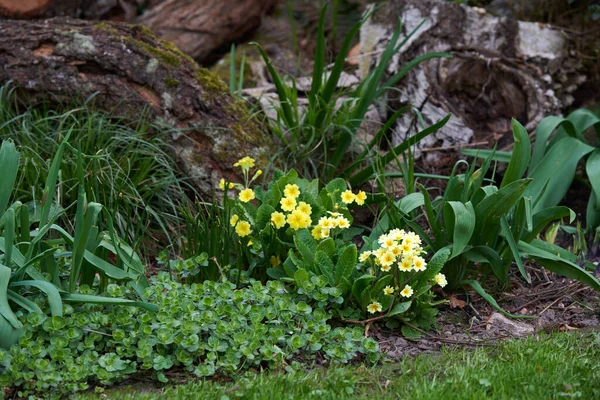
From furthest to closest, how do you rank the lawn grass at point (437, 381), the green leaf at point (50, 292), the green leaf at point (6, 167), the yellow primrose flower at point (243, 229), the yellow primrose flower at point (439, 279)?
1. the yellow primrose flower at point (243, 229)
2. the yellow primrose flower at point (439, 279)
3. the green leaf at point (6, 167)
4. the green leaf at point (50, 292)
5. the lawn grass at point (437, 381)

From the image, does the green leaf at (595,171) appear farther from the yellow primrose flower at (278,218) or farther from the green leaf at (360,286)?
the yellow primrose flower at (278,218)

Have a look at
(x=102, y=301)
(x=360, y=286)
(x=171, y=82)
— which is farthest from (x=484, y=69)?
(x=102, y=301)

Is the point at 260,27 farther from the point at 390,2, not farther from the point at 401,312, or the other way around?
the point at 401,312

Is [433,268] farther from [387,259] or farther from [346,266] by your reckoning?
[346,266]

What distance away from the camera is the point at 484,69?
5035mm

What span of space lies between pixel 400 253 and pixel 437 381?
25.2 inches

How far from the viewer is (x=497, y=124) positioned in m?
5.05

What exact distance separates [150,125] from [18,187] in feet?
2.74

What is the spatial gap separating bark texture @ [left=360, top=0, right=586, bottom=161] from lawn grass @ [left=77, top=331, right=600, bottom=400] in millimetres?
2434

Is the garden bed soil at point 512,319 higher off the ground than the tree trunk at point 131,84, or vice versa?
the tree trunk at point 131,84

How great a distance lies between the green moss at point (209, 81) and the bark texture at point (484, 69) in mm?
1265

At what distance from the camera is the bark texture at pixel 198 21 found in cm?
698

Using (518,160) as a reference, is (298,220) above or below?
below

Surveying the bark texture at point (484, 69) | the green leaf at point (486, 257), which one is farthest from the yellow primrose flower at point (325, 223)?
the bark texture at point (484, 69)
